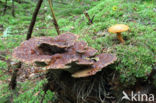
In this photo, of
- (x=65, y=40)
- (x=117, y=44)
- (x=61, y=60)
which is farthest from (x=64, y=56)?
(x=117, y=44)

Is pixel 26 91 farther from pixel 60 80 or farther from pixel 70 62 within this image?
pixel 70 62

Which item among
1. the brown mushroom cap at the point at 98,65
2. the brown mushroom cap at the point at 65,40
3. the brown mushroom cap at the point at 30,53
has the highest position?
the brown mushroom cap at the point at 65,40

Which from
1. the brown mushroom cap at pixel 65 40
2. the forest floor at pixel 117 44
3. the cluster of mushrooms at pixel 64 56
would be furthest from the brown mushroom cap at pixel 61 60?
the forest floor at pixel 117 44

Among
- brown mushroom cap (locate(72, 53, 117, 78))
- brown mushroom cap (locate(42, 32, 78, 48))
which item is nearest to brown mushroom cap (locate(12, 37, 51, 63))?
brown mushroom cap (locate(42, 32, 78, 48))

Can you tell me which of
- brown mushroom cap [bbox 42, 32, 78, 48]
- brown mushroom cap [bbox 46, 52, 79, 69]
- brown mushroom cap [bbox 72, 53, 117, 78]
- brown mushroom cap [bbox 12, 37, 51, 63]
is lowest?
brown mushroom cap [bbox 72, 53, 117, 78]

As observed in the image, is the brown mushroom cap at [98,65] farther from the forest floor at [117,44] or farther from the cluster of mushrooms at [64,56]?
the forest floor at [117,44]

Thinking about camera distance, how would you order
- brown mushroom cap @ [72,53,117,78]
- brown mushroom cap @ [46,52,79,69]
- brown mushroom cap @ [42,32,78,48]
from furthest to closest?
brown mushroom cap @ [42,32,78,48] < brown mushroom cap @ [72,53,117,78] < brown mushroom cap @ [46,52,79,69]

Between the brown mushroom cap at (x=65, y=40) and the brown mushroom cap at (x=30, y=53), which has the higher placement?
the brown mushroom cap at (x=65, y=40)

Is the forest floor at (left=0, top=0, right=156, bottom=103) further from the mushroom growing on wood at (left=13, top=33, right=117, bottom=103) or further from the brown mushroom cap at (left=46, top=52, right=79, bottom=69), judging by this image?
the brown mushroom cap at (left=46, top=52, right=79, bottom=69)
